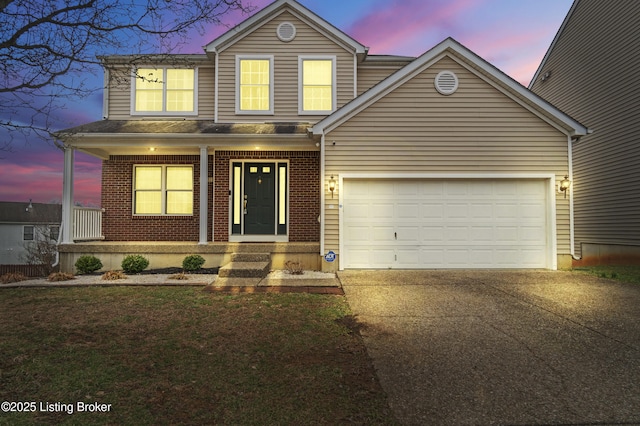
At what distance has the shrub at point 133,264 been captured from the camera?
9.30 meters

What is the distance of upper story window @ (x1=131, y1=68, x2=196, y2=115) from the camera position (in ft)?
39.7

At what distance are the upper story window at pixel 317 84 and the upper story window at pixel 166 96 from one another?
3.73 metres

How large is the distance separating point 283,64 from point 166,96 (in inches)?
161

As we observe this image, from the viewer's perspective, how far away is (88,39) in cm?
464

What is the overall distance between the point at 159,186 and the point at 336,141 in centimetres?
607

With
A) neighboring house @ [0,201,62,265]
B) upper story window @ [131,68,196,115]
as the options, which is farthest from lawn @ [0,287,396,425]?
neighboring house @ [0,201,62,265]

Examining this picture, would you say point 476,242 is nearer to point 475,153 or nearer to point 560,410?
point 475,153

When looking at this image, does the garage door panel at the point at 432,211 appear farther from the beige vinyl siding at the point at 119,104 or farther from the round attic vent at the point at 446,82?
the beige vinyl siding at the point at 119,104

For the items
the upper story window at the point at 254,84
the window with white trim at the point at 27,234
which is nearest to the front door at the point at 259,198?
the upper story window at the point at 254,84

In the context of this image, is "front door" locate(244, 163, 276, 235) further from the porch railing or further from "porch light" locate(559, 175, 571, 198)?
"porch light" locate(559, 175, 571, 198)

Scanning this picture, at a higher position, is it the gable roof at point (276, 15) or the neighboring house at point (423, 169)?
the gable roof at point (276, 15)

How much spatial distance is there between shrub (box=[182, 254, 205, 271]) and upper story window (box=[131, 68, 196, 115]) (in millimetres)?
5282

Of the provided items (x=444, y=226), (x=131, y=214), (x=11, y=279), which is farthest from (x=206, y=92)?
(x=444, y=226)

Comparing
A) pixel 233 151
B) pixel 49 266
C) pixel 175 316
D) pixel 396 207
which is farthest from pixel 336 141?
pixel 49 266
